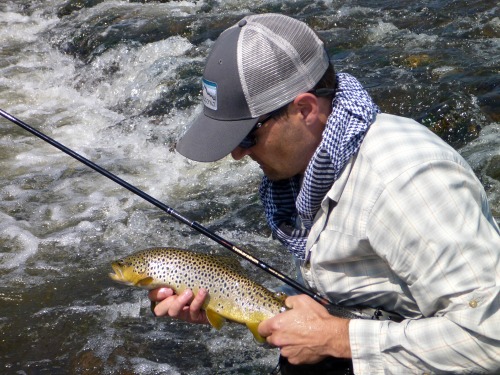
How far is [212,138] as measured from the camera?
8.75 feet

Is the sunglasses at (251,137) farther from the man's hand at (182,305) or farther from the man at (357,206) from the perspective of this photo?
the man's hand at (182,305)

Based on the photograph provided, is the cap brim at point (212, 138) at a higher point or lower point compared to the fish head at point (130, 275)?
higher

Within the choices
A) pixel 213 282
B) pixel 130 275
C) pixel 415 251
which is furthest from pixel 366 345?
pixel 130 275

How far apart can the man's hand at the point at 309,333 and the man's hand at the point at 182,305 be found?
1.71 feet

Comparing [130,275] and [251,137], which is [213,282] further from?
[251,137]

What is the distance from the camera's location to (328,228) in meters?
2.54

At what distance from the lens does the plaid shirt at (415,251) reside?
2246mm

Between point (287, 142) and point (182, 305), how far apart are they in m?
0.86

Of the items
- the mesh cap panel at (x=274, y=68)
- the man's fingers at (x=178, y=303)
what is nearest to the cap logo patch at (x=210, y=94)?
the mesh cap panel at (x=274, y=68)

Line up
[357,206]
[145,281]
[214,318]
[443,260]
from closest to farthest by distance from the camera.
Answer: [443,260]
[357,206]
[214,318]
[145,281]

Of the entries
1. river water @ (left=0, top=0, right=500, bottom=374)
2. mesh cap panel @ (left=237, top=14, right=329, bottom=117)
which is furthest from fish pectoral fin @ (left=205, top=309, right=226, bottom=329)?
river water @ (left=0, top=0, right=500, bottom=374)

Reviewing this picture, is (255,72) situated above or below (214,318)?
above

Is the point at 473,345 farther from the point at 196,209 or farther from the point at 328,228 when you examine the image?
the point at 196,209

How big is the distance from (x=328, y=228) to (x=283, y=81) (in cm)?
48
